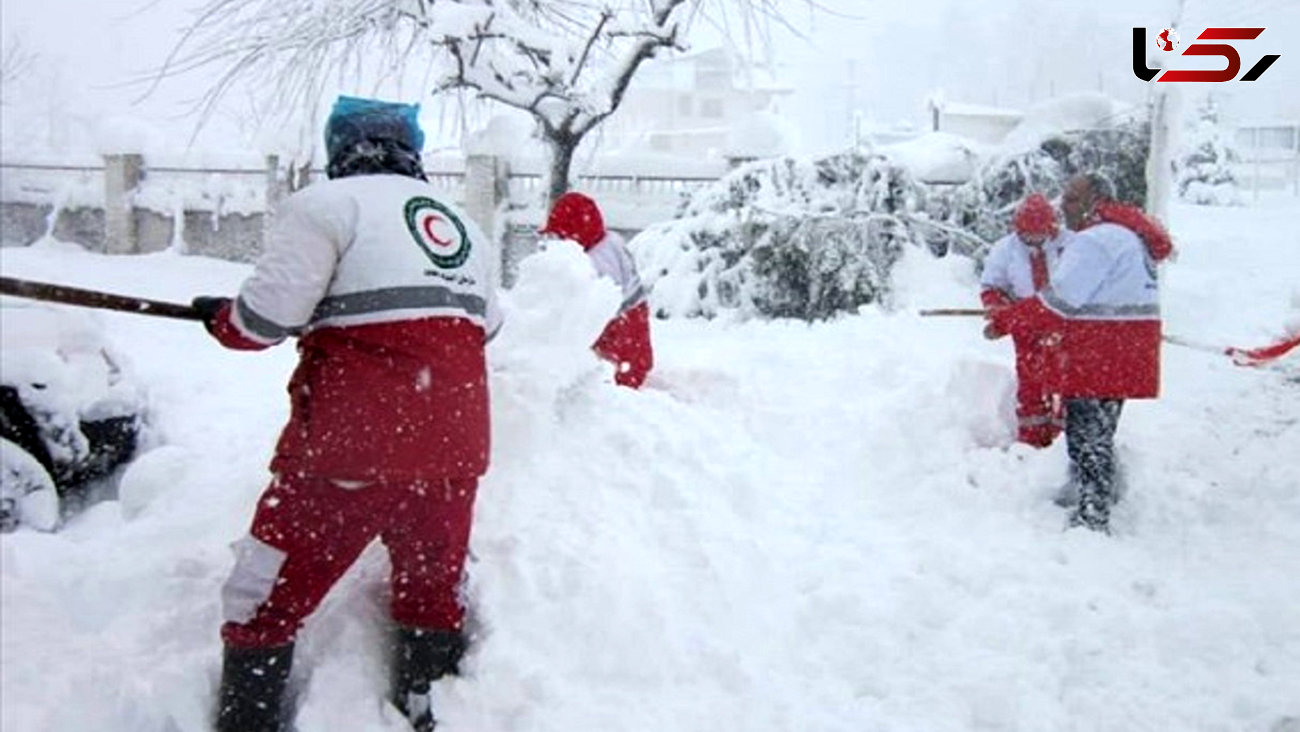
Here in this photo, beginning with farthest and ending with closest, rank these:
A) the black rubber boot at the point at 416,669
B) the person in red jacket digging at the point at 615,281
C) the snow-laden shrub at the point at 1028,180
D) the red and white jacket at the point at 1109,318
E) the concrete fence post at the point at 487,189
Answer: the snow-laden shrub at the point at 1028,180, the concrete fence post at the point at 487,189, the person in red jacket digging at the point at 615,281, the red and white jacket at the point at 1109,318, the black rubber boot at the point at 416,669

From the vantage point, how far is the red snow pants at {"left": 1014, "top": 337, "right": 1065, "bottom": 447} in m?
5.13

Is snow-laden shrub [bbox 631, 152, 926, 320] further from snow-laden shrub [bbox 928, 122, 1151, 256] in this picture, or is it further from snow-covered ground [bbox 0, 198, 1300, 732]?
snow-covered ground [bbox 0, 198, 1300, 732]

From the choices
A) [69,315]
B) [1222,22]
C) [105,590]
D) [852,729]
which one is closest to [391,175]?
[69,315]

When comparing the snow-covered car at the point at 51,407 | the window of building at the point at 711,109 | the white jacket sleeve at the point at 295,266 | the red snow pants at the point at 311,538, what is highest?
the window of building at the point at 711,109

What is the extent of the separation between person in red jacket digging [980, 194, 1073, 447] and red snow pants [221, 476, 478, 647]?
129 inches

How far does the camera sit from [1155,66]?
820 cm

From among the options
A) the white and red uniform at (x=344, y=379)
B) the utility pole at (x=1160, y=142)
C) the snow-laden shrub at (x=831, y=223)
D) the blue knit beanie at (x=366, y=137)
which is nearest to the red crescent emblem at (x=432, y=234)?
the white and red uniform at (x=344, y=379)

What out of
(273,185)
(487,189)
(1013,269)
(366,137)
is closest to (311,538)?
(366,137)

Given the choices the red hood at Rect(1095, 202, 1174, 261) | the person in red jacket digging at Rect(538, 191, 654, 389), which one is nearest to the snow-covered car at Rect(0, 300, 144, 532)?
the person in red jacket digging at Rect(538, 191, 654, 389)

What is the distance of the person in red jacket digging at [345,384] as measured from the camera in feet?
7.70

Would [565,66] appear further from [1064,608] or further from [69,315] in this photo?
[69,315]

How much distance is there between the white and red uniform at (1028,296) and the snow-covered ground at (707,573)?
0.62ft

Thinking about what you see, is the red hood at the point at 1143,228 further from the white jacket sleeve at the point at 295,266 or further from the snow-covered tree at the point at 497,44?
the white jacket sleeve at the point at 295,266

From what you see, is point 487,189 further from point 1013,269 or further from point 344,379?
point 344,379
